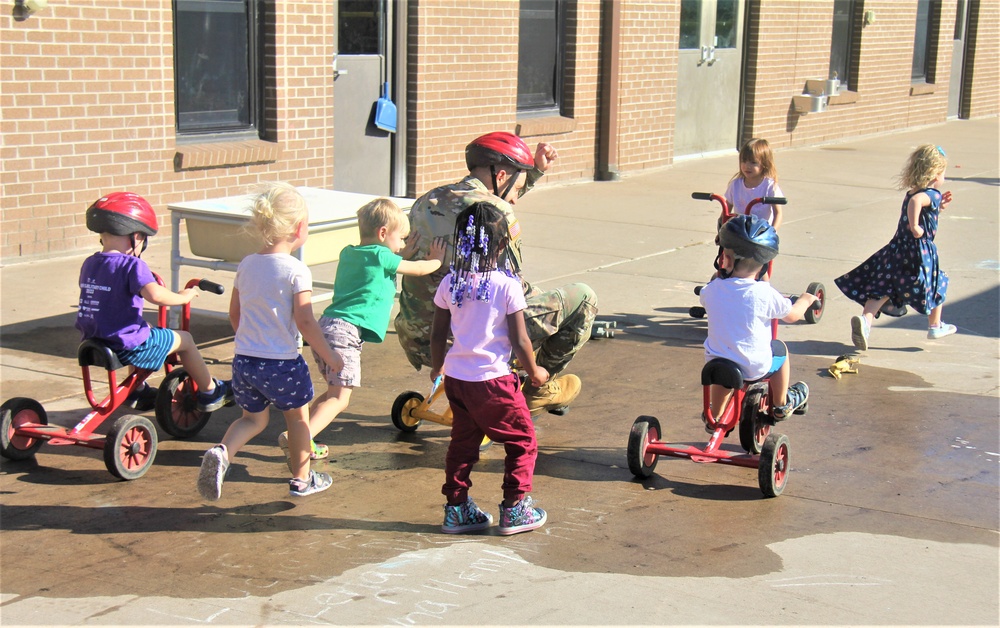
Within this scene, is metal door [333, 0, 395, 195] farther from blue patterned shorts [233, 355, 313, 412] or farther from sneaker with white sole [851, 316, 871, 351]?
blue patterned shorts [233, 355, 313, 412]

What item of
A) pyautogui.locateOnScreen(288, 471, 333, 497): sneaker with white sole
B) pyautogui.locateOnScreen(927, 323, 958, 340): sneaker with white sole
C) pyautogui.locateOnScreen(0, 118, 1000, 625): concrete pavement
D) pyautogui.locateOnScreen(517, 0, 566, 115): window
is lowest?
pyautogui.locateOnScreen(0, 118, 1000, 625): concrete pavement

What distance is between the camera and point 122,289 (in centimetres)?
532

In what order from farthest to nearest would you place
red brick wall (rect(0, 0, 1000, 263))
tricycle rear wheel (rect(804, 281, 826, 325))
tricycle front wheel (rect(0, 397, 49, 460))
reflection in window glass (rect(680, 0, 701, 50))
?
reflection in window glass (rect(680, 0, 701, 50)) → red brick wall (rect(0, 0, 1000, 263)) → tricycle rear wheel (rect(804, 281, 826, 325)) → tricycle front wheel (rect(0, 397, 49, 460))

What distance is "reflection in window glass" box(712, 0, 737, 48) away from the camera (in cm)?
1734

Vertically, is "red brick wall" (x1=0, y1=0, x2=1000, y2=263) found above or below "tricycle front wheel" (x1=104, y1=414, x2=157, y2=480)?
above

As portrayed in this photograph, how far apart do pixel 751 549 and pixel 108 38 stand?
7.33 m

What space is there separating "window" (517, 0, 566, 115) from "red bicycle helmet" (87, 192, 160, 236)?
928cm

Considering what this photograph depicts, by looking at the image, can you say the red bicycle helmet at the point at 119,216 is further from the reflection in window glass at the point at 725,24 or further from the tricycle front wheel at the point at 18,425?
the reflection in window glass at the point at 725,24

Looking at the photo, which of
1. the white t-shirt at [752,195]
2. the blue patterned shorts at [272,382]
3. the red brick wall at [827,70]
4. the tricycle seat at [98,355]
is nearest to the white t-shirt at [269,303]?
the blue patterned shorts at [272,382]

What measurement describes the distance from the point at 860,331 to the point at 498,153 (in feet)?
10.3

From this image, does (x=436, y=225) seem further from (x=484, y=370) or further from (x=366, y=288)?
(x=484, y=370)

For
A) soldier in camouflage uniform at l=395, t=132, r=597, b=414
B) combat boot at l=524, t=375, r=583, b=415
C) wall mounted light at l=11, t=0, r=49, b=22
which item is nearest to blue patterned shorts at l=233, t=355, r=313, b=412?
soldier in camouflage uniform at l=395, t=132, r=597, b=414

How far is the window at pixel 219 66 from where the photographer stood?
35.1 ft

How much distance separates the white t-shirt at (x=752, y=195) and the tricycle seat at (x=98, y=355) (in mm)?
4479
